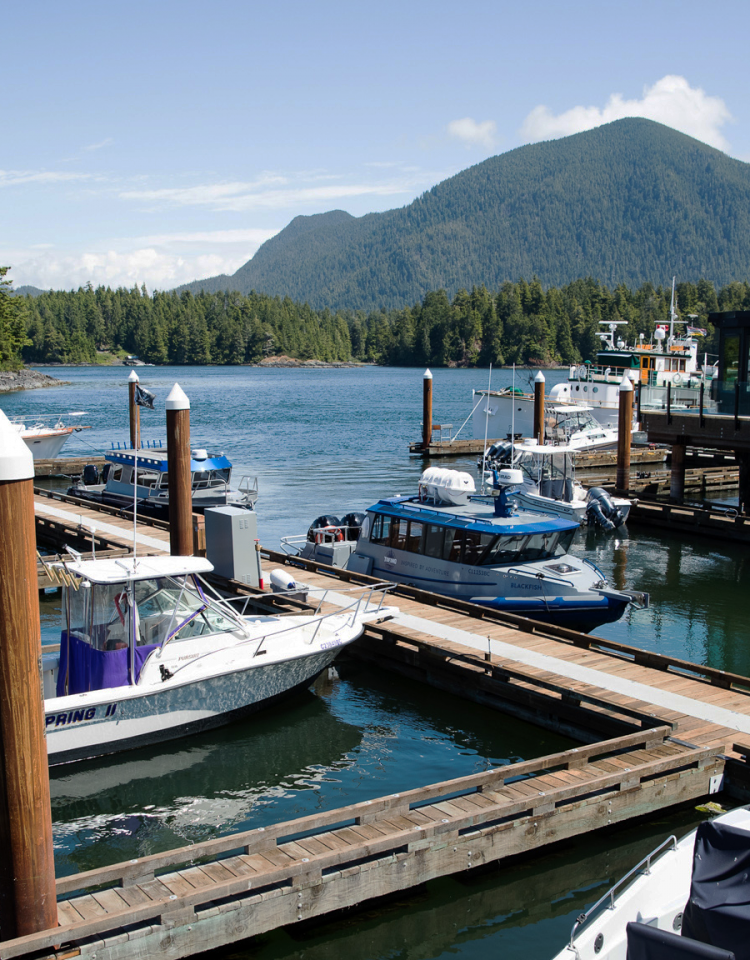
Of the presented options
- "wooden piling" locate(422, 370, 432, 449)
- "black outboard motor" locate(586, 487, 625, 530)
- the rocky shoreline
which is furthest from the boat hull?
the rocky shoreline

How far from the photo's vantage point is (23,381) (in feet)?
422

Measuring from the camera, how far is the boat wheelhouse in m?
33.3

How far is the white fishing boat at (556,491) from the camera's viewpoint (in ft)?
103

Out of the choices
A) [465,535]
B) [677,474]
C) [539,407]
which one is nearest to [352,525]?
[465,535]

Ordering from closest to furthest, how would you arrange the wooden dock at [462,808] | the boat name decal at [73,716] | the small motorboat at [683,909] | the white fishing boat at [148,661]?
the small motorboat at [683,909] → the wooden dock at [462,808] → the boat name decal at [73,716] → the white fishing boat at [148,661]

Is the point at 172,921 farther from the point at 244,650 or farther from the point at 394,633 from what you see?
the point at 394,633

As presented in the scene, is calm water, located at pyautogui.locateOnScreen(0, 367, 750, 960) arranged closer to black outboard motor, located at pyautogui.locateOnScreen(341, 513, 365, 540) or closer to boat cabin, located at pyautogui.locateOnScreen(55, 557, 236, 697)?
Result: boat cabin, located at pyautogui.locateOnScreen(55, 557, 236, 697)

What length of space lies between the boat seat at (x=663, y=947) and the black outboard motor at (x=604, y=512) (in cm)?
2741

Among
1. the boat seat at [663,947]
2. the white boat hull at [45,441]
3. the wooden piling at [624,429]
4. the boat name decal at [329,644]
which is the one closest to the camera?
the boat seat at [663,947]

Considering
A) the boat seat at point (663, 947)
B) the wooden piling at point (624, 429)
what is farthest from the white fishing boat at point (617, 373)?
the boat seat at point (663, 947)

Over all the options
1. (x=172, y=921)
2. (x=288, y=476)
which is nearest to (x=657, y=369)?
(x=288, y=476)

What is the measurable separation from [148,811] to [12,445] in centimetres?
707

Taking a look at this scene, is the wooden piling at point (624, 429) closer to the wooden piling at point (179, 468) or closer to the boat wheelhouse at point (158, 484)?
the boat wheelhouse at point (158, 484)

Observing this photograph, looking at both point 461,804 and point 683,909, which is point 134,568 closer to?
point 461,804
